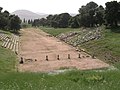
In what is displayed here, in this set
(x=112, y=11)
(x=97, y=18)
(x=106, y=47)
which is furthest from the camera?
(x=97, y=18)

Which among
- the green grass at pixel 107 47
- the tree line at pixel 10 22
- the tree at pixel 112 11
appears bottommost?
the green grass at pixel 107 47

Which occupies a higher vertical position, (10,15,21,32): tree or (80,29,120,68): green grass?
(10,15,21,32): tree

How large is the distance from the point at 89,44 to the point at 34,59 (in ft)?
75.6

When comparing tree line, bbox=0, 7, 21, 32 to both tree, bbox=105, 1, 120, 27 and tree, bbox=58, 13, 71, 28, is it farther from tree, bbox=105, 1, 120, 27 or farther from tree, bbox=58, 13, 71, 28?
tree, bbox=58, 13, 71, 28

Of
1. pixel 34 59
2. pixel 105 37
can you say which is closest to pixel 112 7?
pixel 105 37

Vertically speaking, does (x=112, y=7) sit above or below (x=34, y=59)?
above

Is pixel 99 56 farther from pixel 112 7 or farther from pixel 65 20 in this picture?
pixel 65 20

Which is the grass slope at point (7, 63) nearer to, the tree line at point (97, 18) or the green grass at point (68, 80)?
the green grass at point (68, 80)

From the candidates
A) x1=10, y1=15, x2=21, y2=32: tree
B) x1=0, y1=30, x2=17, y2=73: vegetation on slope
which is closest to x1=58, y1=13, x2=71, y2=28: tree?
x1=10, y1=15, x2=21, y2=32: tree

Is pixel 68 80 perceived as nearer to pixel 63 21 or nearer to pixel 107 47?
pixel 107 47

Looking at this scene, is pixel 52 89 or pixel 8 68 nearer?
pixel 52 89

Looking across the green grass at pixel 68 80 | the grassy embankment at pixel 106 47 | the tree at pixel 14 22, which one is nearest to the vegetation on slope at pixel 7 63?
the grassy embankment at pixel 106 47

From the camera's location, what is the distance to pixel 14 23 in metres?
103

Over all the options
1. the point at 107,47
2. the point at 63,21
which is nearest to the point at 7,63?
the point at 107,47
